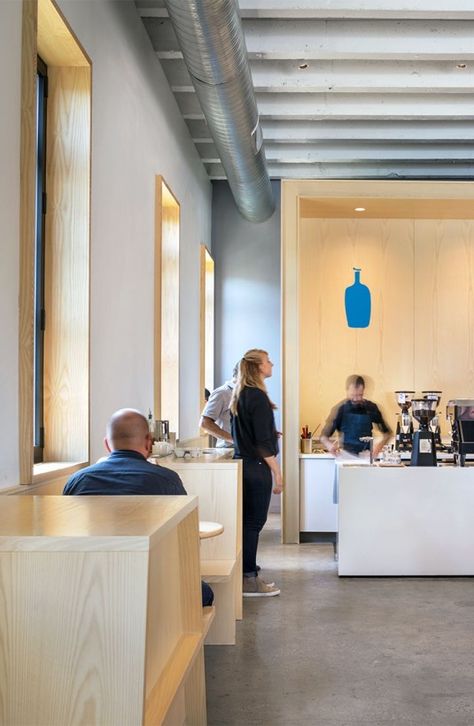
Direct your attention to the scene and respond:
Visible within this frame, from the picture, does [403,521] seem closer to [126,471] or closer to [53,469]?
[53,469]

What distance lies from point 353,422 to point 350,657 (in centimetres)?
349

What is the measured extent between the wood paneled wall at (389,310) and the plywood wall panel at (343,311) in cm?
1

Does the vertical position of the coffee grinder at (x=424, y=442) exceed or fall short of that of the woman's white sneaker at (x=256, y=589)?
it exceeds it

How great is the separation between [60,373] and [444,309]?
605cm

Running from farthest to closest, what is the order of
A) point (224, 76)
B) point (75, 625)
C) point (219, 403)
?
point (219, 403) → point (224, 76) → point (75, 625)

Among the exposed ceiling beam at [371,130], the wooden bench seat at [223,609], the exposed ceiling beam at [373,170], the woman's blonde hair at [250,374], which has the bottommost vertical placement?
the wooden bench seat at [223,609]

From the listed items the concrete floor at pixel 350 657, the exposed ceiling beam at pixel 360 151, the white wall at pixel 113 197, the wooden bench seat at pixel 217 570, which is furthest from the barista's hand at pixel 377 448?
the exposed ceiling beam at pixel 360 151

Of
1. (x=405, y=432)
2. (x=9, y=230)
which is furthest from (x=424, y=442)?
(x=9, y=230)

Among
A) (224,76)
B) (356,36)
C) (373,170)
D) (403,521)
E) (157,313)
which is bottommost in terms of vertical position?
(403,521)

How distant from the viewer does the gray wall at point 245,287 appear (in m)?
10.7

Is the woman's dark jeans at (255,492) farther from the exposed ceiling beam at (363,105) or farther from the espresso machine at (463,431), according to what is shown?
the exposed ceiling beam at (363,105)

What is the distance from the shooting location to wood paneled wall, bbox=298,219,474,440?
9.48m

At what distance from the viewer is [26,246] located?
3385mm

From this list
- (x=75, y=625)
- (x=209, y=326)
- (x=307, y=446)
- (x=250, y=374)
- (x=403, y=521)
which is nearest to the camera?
(x=75, y=625)
